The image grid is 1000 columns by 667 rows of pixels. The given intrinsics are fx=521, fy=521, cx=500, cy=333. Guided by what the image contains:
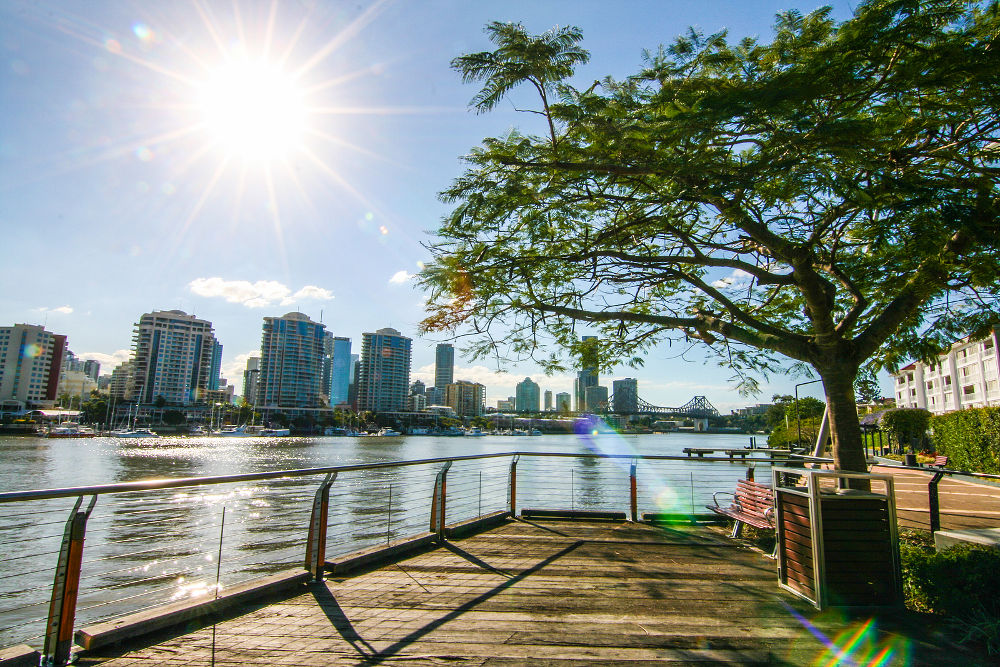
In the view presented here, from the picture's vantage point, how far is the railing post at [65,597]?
2807 mm

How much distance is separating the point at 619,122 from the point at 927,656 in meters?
4.33

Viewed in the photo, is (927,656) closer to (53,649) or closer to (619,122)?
(619,122)

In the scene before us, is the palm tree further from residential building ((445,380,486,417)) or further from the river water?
residential building ((445,380,486,417))

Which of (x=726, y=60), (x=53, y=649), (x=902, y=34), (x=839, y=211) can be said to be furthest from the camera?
(x=839, y=211)

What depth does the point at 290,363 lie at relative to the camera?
125 m

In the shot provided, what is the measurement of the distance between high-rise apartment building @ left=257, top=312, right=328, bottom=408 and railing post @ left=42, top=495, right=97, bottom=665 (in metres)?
127

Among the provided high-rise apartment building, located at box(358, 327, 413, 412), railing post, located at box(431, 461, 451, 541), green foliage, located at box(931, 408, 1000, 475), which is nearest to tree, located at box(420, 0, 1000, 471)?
railing post, located at box(431, 461, 451, 541)

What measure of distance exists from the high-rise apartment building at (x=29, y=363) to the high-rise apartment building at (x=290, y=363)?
4576cm

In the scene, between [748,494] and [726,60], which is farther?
[748,494]

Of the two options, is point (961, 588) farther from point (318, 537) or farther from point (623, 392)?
point (623, 392)

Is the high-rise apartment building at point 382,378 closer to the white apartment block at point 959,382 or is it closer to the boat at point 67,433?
the boat at point 67,433

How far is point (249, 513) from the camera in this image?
56.5 ft

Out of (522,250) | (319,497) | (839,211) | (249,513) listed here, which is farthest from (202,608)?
(249,513)

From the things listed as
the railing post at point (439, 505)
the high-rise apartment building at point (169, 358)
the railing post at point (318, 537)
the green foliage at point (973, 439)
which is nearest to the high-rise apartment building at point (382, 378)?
the high-rise apartment building at point (169, 358)
